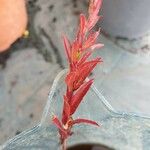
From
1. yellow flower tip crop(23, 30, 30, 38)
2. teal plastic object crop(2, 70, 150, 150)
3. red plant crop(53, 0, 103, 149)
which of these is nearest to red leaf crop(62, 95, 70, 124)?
red plant crop(53, 0, 103, 149)

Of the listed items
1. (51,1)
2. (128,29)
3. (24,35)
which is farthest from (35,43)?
(128,29)

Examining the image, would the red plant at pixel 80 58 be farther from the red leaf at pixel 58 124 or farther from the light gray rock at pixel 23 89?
the light gray rock at pixel 23 89

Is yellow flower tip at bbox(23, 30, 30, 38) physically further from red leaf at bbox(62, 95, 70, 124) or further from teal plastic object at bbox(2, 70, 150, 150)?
red leaf at bbox(62, 95, 70, 124)

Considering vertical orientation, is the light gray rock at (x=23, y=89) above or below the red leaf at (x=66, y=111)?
above

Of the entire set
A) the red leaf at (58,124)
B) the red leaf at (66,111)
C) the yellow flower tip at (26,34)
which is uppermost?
the yellow flower tip at (26,34)

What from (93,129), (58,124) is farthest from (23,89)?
(58,124)

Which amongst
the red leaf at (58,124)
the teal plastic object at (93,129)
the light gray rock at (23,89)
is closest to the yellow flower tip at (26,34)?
the light gray rock at (23,89)

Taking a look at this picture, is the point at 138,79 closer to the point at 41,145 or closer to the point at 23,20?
the point at 23,20

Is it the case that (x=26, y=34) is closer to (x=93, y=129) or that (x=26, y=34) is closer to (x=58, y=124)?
(x=93, y=129)
